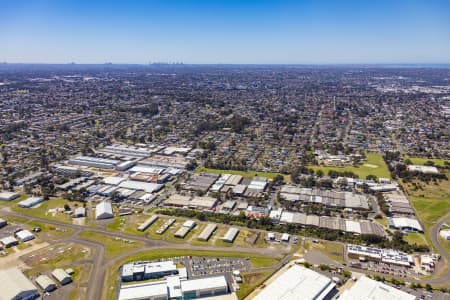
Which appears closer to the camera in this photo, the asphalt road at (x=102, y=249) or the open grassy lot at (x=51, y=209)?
the asphalt road at (x=102, y=249)

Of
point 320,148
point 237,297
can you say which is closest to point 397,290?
point 237,297

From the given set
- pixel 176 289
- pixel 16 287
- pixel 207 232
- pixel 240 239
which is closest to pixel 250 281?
pixel 176 289

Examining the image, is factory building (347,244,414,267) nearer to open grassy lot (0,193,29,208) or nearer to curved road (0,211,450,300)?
curved road (0,211,450,300)

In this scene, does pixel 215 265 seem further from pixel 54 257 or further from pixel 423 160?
pixel 423 160

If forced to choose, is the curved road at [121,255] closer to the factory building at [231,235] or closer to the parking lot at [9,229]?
the factory building at [231,235]

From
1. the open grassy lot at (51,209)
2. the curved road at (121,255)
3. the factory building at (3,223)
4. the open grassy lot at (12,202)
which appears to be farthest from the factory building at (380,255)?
the open grassy lot at (12,202)
